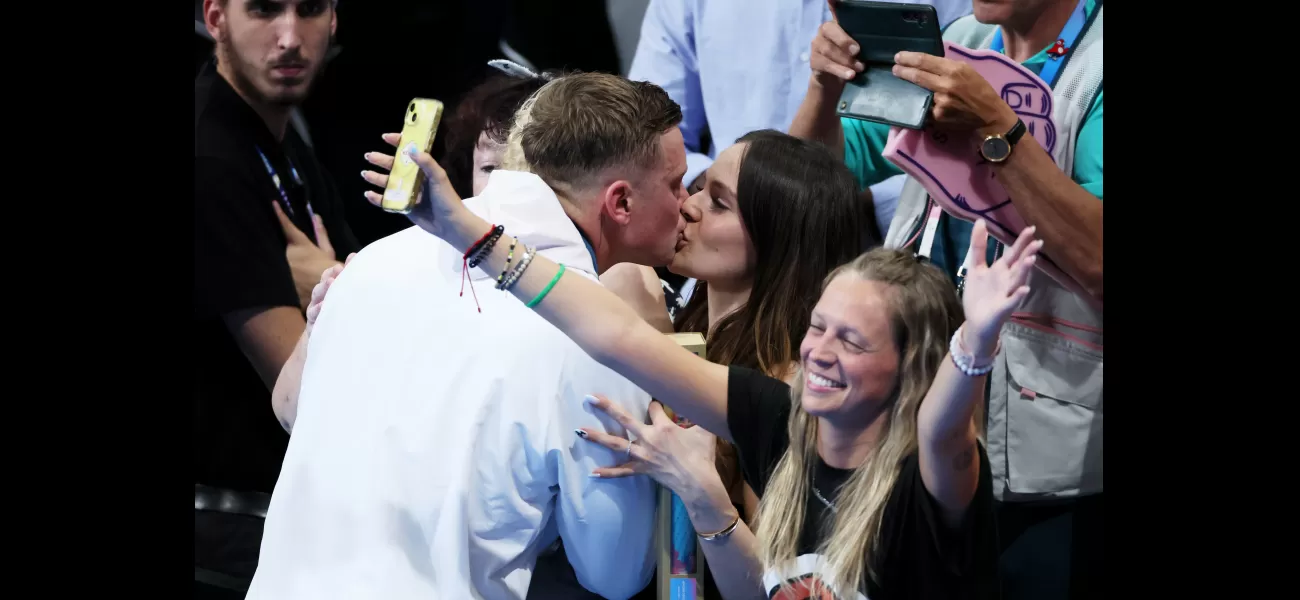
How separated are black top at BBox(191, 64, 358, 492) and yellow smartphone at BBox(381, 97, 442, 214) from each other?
1.20 m

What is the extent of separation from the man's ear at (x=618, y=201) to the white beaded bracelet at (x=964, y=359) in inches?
28.9

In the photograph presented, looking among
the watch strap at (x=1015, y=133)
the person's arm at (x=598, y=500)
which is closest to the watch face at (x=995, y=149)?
the watch strap at (x=1015, y=133)

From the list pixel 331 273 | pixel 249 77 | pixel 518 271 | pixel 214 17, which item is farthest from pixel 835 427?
pixel 214 17

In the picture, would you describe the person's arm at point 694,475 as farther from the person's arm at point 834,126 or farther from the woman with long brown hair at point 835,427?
the person's arm at point 834,126

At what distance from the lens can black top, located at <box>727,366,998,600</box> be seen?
243 cm

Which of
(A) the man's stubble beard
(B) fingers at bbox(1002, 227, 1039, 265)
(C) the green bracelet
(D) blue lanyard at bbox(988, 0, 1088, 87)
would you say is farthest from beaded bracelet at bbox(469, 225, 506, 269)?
(A) the man's stubble beard

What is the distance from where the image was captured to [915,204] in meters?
2.69

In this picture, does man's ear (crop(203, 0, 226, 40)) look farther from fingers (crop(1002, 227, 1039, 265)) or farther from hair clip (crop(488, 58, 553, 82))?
fingers (crop(1002, 227, 1039, 265))

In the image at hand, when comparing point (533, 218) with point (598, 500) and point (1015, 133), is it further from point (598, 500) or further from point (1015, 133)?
point (1015, 133)

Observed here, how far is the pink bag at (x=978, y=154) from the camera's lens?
97.8 inches

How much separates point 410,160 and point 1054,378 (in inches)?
51.6

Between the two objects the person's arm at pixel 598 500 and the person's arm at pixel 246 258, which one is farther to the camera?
the person's arm at pixel 246 258

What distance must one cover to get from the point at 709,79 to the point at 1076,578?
1.34 metres

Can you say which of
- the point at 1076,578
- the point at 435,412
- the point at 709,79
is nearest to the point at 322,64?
the point at 709,79
